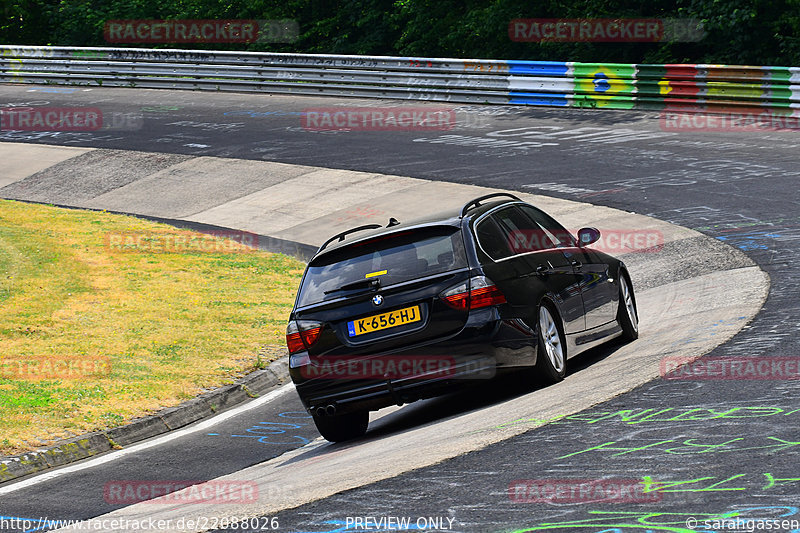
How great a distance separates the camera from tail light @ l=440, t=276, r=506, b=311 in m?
8.38

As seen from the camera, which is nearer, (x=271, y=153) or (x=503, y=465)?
(x=503, y=465)

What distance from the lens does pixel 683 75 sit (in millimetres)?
24438

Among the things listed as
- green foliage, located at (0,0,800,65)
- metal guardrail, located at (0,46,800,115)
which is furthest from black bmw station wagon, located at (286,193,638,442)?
green foliage, located at (0,0,800,65)

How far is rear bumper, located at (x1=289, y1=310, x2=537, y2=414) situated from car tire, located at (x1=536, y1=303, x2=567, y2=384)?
215 mm

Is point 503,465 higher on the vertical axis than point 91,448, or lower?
higher

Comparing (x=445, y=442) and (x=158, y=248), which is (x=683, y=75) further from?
(x=445, y=442)

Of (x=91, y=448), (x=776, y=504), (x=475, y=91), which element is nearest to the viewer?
(x=776, y=504)

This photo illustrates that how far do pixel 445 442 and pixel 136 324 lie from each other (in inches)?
285

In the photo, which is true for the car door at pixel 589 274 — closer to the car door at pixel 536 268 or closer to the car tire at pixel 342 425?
the car door at pixel 536 268

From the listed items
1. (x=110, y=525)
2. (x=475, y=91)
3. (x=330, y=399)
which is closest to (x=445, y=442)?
(x=330, y=399)

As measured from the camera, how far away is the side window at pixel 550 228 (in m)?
Result: 10.1

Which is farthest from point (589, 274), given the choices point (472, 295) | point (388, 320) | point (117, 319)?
point (117, 319)

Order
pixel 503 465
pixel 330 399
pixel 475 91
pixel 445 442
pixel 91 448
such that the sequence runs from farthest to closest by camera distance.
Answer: pixel 475 91
pixel 91 448
pixel 330 399
pixel 445 442
pixel 503 465

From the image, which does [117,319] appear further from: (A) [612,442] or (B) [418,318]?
(A) [612,442]
